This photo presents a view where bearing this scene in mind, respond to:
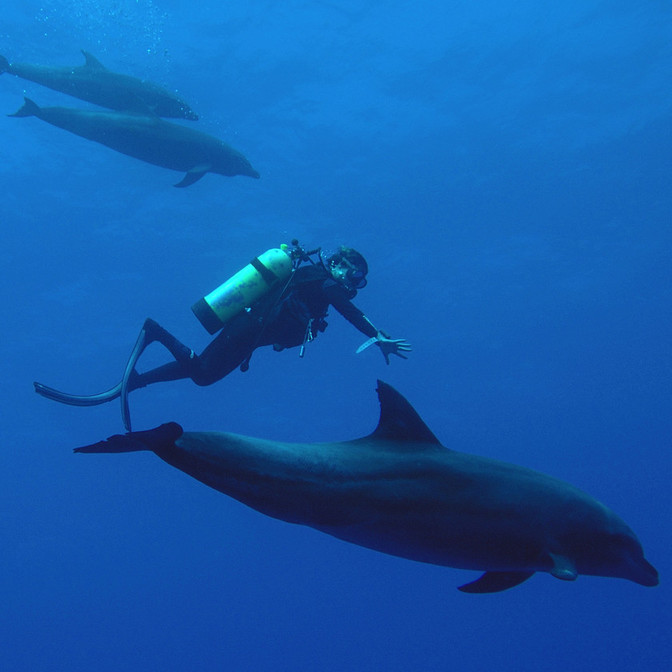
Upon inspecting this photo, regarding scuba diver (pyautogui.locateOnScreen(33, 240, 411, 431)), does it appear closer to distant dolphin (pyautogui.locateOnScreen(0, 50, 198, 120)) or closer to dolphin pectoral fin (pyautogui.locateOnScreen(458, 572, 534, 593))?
dolphin pectoral fin (pyautogui.locateOnScreen(458, 572, 534, 593))

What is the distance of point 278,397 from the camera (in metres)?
43.2

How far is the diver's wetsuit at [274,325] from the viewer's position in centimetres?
723

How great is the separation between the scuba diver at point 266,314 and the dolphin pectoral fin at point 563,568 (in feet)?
10.3

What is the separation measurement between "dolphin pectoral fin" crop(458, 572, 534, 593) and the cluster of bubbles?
2003 cm

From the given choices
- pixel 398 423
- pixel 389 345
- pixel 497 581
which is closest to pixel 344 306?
pixel 389 345

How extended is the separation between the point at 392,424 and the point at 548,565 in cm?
158

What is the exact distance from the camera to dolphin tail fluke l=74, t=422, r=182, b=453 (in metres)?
3.60

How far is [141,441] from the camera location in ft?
11.9

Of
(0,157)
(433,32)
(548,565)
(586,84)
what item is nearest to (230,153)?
(433,32)

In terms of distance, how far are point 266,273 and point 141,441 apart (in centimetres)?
381

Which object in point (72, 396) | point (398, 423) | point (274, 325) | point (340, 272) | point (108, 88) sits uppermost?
point (108, 88)

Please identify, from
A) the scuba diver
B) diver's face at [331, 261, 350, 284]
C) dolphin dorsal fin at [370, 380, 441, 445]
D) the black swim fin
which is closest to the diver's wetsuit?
the scuba diver

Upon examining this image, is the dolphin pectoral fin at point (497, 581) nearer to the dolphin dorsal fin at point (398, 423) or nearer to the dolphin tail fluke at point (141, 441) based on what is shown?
the dolphin dorsal fin at point (398, 423)

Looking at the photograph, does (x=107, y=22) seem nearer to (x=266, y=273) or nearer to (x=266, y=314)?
(x=266, y=273)
